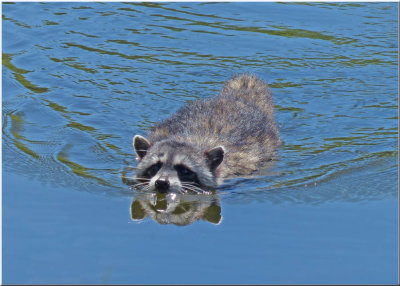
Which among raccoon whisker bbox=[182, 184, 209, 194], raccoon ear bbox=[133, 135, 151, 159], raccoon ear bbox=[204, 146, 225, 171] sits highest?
raccoon ear bbox=[133, 135, 151, 159]

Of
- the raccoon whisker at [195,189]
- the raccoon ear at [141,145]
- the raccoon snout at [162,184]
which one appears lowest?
the raccoon snout at [162,184]

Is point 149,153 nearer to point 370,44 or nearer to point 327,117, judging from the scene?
point 327,117

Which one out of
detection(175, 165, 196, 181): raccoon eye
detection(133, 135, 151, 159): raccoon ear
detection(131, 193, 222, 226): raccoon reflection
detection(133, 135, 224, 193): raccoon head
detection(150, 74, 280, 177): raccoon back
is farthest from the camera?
detection(150, 74, 280, 177): raccoon back

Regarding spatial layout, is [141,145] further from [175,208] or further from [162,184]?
[175,208]

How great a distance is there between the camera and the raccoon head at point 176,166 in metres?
10.2

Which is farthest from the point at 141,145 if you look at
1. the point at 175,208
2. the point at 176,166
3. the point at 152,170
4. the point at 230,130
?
the point at 230,130

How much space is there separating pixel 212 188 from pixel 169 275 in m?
3.42

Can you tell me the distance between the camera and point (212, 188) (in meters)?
10.8

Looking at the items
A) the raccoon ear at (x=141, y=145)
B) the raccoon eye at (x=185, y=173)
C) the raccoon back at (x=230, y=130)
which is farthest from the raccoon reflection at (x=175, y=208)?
the raccoon back at (x=230, y=130)

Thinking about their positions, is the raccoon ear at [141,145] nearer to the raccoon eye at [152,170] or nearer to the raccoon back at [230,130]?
the raccoon eye at [152,170]

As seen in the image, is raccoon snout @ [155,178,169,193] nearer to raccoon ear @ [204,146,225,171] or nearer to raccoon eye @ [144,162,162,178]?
raccoon eye @ [144,162,162,178]

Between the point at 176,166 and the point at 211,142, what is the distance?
1.03 metres

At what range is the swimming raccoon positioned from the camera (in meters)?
10.4

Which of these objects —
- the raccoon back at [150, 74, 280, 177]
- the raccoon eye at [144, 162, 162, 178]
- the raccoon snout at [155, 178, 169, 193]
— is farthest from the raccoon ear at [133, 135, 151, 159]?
the raccoon snout at [155, 178, 169, 193]
